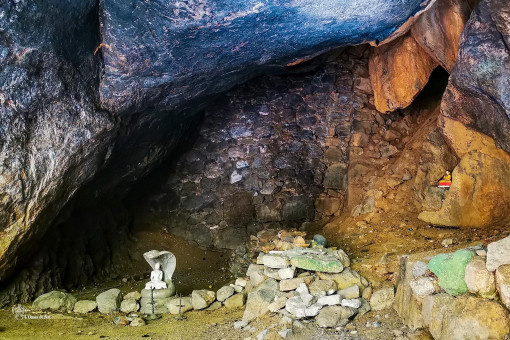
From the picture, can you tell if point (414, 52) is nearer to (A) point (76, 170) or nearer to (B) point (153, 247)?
(A) point (76, 170)

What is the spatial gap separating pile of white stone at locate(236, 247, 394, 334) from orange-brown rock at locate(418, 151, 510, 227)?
1336 millimetres

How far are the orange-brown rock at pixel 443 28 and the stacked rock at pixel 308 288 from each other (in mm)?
1881

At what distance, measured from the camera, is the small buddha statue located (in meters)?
4.06

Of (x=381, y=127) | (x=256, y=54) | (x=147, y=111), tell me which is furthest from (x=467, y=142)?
(x=147, y=111)

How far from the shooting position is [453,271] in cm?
Result: 275

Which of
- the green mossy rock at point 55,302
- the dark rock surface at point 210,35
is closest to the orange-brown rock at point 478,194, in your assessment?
the dark rock surface at point 210,35

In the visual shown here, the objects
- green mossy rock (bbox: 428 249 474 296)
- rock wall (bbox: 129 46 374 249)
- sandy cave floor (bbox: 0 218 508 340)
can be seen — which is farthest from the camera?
rock wall (bbox: 129 46 374 249)

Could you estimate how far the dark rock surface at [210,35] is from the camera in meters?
3.10

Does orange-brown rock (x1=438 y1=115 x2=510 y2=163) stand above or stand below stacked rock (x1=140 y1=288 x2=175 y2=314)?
above

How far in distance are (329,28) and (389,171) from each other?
2.61 meters

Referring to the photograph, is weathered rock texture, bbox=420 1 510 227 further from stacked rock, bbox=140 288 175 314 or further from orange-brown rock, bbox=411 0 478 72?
stacked rock, bbox=140 288 175 314

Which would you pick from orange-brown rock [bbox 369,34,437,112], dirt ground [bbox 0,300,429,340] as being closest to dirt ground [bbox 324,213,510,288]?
dirt ground [bbox 0,300,429,340]

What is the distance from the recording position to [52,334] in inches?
139

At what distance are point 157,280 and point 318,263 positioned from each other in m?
1.44
